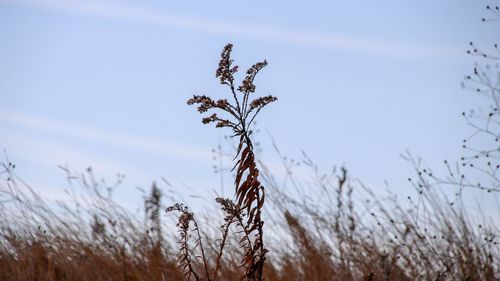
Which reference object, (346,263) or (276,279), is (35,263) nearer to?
(276,279)

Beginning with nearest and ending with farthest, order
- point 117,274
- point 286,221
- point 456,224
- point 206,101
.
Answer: point 206,101
point 117,274
point 456,224
point 286,221

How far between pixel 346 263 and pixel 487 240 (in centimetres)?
107

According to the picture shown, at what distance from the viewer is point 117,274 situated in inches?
170

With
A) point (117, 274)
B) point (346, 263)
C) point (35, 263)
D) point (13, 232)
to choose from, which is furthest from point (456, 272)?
point (13, 232)

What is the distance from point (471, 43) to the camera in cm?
477

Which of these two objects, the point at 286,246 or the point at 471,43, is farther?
the point at 286,246

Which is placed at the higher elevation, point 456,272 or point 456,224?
point 456,224

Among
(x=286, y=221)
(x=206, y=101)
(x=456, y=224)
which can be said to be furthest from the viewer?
(x=286, y=221)

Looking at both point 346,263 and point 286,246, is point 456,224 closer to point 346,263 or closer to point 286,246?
point 346,263

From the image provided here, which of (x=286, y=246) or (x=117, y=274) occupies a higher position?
(x=286, y=246)

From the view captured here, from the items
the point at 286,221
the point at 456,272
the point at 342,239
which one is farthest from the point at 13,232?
the point at 456,272

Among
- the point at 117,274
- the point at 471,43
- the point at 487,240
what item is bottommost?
the point at 117,274

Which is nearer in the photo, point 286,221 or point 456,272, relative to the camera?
point 456,272

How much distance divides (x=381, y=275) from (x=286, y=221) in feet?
3.26
